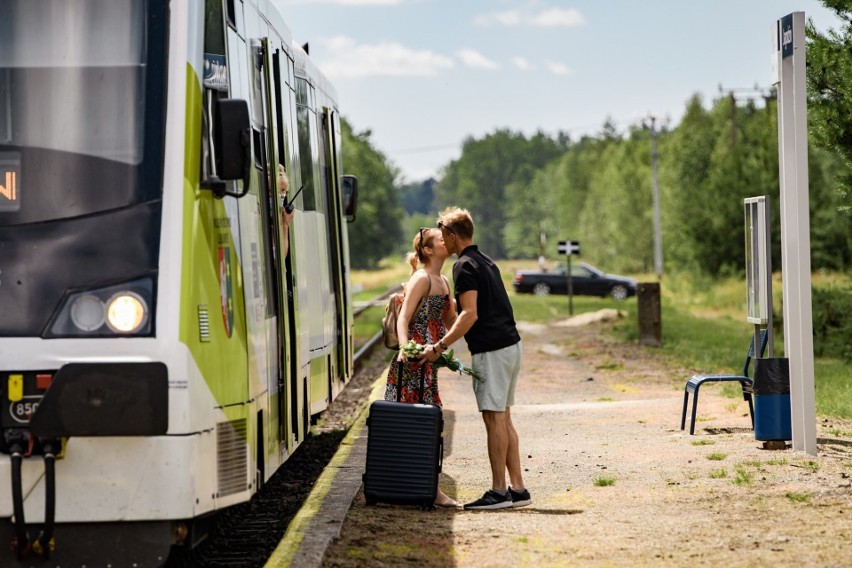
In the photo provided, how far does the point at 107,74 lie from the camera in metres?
7.18

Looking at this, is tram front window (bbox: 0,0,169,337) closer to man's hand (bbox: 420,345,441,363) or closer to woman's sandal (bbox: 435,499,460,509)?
man's hand (bbox: 420,345,441,363)

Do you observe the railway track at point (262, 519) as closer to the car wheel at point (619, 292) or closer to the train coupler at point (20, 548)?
the train coupler at point (20, 548)

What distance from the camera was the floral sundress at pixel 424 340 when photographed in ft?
32.9

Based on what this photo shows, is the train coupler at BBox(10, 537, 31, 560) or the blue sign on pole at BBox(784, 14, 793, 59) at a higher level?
the blue sign on pole at BBox(784, 14, 793, 59)

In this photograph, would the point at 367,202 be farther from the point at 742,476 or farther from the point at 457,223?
the point at 457,223

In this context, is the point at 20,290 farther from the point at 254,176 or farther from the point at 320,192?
the point at 320,192

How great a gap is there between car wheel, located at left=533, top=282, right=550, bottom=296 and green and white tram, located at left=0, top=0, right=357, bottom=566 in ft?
172

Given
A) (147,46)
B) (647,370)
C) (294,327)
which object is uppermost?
(147,46)

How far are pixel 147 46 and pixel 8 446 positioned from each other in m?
2.00

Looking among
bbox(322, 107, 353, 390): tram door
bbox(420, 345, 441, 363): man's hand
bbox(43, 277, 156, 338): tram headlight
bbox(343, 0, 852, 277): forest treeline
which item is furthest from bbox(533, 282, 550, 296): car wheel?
bbox(43, 277, 156, 338): tram headlight

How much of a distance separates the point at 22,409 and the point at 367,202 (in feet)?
367

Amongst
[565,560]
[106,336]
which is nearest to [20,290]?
[106,336]

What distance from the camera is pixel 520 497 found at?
1015 centimetres

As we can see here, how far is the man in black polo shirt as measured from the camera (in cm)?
955
